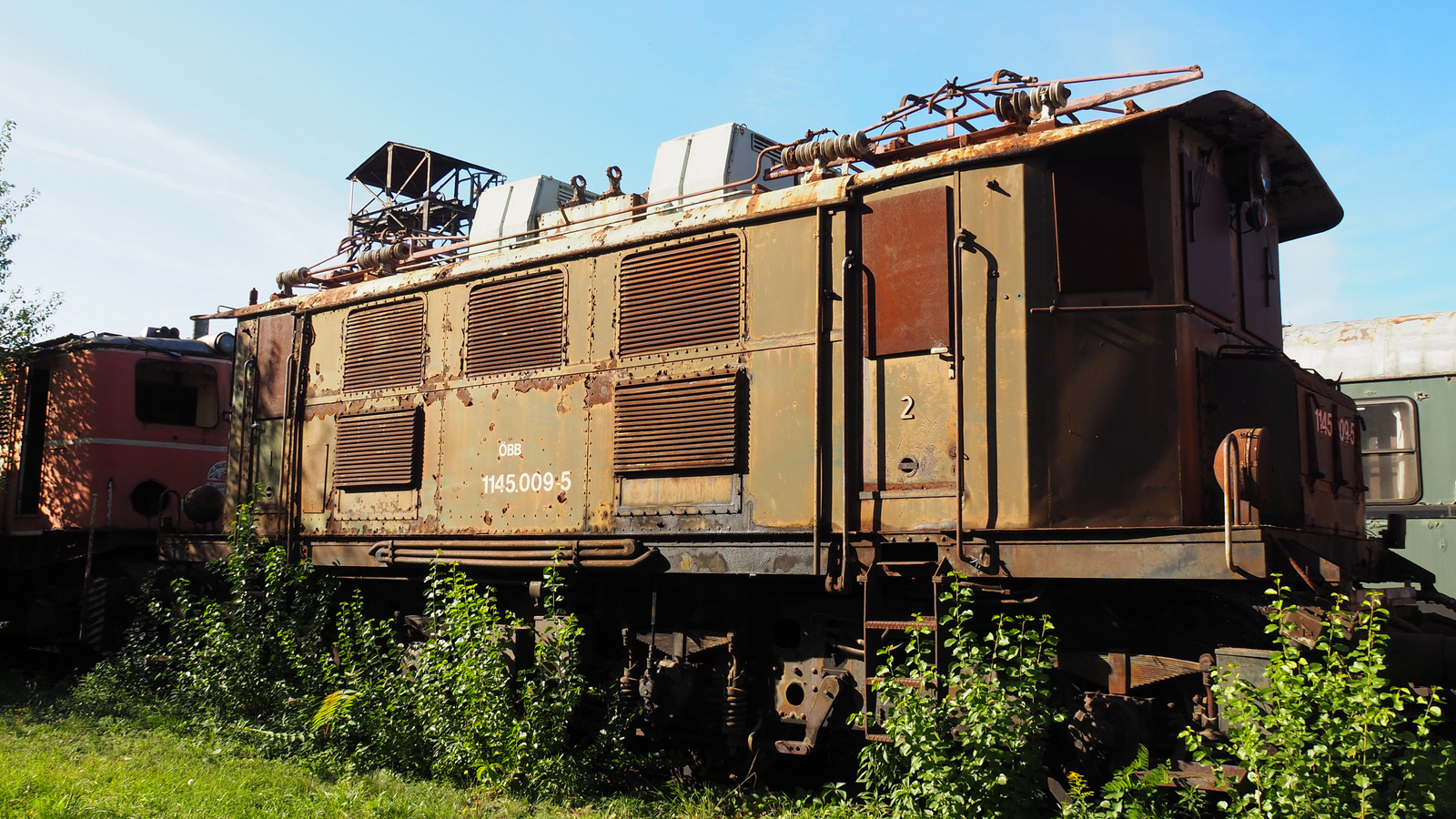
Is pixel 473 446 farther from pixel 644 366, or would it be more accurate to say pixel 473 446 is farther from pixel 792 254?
pixel 792 254

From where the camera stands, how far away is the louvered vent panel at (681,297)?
24.7 ft

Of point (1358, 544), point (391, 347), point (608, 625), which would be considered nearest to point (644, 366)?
point (608, 625)

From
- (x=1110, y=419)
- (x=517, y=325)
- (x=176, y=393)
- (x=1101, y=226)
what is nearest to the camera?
(x=1110, y=419)

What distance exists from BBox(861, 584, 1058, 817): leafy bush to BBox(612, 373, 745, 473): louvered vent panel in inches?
76.5

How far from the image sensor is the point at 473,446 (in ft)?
29.0

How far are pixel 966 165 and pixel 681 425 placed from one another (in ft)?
8.42

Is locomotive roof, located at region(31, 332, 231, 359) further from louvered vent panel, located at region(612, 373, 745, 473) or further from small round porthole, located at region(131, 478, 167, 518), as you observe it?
louvered vent panel, located at region(612, 373, 745, 473)

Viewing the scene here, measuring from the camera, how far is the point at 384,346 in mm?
9766

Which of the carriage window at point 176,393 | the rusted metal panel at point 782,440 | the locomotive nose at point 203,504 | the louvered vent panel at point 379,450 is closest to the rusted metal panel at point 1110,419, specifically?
the rusted metal panel at point 782,440

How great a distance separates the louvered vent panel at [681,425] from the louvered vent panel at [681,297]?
312 millimetres

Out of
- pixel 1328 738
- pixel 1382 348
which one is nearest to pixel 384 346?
pixel 1328 738

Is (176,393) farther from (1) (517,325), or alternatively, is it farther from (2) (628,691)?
(2) (628,691)

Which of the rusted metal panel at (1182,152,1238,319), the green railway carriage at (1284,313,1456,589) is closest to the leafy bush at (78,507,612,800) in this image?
the rusted metal panel at (1182,152,1238,319)

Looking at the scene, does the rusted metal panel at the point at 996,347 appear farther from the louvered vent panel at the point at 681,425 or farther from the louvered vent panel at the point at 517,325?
the louvered vent panel at the point at 517,325
